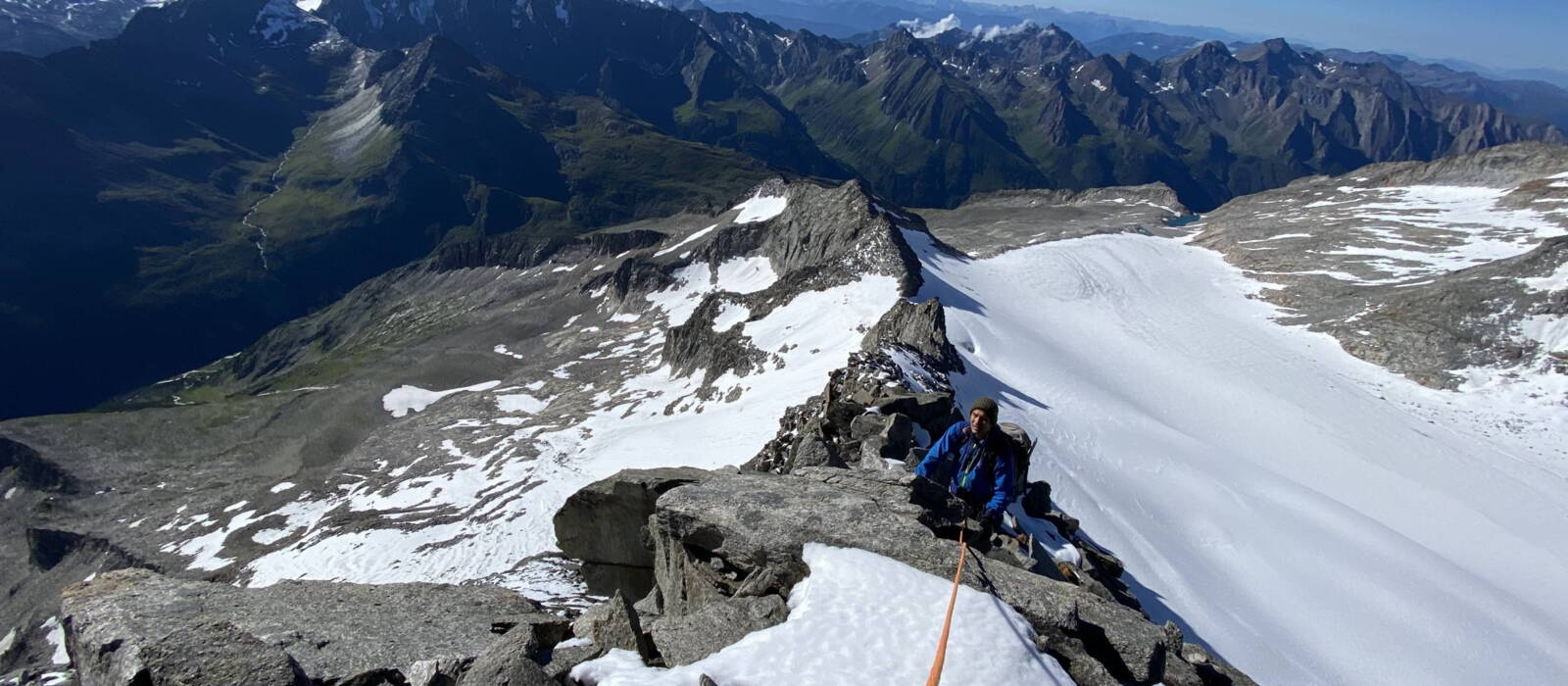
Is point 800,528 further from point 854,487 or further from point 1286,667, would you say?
point 1286,667

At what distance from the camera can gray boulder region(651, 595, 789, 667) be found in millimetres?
10297

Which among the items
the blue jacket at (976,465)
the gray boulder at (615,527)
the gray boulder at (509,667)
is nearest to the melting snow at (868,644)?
the gray boulder at (509,667)

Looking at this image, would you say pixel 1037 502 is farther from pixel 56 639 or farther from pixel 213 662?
pixel 56 639

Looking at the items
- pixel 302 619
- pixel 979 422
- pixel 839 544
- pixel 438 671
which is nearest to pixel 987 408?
pixel 979 422

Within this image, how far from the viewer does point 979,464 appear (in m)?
15.4

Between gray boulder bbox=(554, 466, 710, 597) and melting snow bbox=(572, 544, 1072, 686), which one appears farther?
gray boulder bbox=(554, 466, 710, 597)

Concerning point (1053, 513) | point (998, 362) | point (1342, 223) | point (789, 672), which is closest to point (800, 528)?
point (789, 672)

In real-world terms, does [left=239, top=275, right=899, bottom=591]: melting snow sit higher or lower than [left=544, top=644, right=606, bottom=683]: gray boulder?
lower

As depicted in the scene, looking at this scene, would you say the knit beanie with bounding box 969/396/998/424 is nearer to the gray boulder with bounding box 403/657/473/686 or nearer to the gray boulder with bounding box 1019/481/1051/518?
the gray boulder with bounding box 1019/481/1051/518

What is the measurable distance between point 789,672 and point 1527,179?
144267 millimetres

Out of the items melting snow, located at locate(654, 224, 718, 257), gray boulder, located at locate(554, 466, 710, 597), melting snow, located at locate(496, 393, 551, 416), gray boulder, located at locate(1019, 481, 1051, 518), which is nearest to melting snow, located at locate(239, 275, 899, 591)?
melting snow, located at locate(496, 393, 551, 416)

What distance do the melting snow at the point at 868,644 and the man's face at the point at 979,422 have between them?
3.74 m

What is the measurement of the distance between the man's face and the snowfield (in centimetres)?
1144

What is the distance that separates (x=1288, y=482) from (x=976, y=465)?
31480mm
